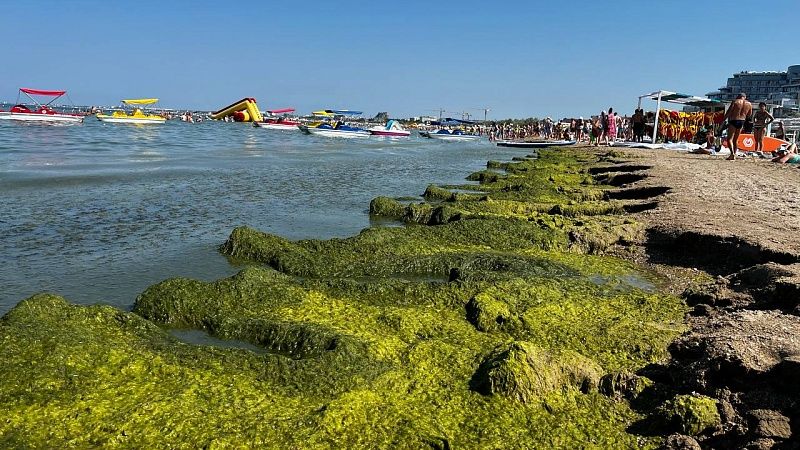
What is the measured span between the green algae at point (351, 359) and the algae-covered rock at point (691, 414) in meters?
0.22

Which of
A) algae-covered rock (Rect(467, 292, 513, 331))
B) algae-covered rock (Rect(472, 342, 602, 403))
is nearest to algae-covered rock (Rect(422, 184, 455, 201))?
algae-covered rock (Rect(467, 292, 513, 331))

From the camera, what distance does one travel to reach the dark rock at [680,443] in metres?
3.40

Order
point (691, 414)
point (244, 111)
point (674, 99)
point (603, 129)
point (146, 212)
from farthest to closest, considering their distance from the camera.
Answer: point (244, 111), point (603, 129), point (674, 99), point (146, 212), point (691, 414)

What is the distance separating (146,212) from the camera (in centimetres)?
1212

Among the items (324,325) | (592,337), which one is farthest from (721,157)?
(324,325)

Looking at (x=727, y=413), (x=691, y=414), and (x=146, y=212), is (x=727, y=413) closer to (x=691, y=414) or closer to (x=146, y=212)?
(x=691, y=414)

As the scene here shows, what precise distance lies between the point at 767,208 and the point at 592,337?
704cm

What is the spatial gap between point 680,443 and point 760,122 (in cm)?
2100

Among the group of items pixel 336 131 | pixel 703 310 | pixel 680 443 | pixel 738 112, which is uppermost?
pixel 738 112

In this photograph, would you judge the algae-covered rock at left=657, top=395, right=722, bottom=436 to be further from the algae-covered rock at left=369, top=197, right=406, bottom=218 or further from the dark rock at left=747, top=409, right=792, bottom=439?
the algae-covered rock at left=369, top=197, right=406, bottom=218

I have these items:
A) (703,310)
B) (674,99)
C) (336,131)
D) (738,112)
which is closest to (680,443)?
(703,310)

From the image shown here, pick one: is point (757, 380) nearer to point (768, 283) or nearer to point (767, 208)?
point (768, 283)

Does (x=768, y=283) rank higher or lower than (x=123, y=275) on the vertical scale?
higher

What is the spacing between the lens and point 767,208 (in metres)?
10.0
